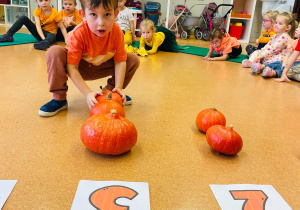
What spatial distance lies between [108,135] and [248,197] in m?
0.43

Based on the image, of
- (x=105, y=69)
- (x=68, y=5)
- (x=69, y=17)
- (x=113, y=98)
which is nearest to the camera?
(x=113, y=98)

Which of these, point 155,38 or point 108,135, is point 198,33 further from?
point 108,135

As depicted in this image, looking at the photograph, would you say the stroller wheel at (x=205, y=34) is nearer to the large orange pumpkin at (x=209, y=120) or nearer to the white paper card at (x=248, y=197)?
the large orange pumpkin at (x=209, y=120)

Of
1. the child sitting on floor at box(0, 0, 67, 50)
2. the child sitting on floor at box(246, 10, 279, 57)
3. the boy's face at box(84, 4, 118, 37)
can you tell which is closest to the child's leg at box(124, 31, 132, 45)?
the child sitting on floor at box(0, 0, 67, 50)

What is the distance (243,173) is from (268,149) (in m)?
0.22

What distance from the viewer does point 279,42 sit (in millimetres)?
2420

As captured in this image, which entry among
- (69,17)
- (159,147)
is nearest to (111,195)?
(159,147)

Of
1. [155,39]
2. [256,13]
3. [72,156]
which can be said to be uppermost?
[256,13]

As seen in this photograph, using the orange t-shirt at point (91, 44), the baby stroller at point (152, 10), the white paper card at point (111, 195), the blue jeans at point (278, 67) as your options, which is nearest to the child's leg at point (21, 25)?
the baby stroller at point (152, 10)

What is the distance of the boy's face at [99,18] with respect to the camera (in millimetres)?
972

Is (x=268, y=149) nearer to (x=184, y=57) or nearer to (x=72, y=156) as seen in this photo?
(x=72, y=156)

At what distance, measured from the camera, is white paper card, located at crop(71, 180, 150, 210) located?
65 centimetres

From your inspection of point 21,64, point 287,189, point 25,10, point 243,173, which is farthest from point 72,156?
point 25,10

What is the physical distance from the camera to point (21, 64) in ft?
6.68
